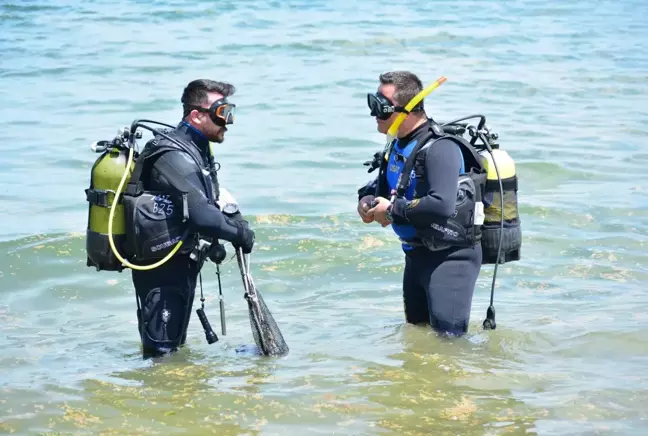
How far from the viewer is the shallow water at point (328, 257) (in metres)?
5.88

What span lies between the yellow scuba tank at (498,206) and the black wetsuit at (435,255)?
0.35 feet

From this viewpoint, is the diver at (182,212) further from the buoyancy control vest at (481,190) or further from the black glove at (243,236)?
the buoyancy control vest at (481,190)

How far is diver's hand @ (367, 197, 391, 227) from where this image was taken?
6047 millimetres

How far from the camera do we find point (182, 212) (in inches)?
233

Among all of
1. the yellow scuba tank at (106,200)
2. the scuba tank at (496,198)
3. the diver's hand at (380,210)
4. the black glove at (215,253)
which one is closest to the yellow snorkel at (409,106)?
the scuba tank at (496,198)

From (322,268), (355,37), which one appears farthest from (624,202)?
(355,37)

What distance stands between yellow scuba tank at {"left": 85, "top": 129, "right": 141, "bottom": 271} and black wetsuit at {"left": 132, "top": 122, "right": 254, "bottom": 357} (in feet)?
0.57

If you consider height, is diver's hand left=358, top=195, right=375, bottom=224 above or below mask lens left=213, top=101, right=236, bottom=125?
below

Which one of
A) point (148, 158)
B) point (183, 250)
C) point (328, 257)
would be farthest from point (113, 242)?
point (328, 257)

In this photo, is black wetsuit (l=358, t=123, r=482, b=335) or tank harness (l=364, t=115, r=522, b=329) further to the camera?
tank harness (l=364, t=115, r=522, b=329)

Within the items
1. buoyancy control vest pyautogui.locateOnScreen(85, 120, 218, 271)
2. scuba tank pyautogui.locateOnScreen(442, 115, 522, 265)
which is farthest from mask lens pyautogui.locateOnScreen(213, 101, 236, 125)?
scuba tank pyautogui.locateOnScreen(442, 115, 522, 265)

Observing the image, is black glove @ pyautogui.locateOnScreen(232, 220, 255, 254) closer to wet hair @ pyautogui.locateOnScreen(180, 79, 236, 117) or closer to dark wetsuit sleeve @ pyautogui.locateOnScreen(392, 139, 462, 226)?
wet hair @ pyautogui.locateOnScreen(180, 79, 236, 117)

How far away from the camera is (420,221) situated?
5.90 m

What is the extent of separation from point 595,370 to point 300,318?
241 cm
